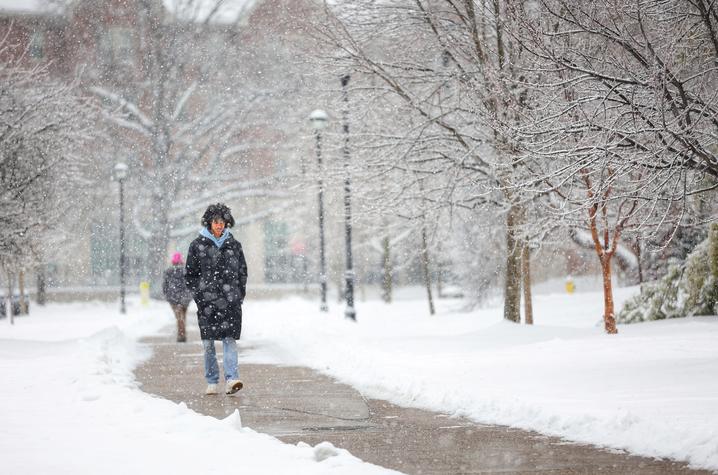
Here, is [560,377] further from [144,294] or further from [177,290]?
[144,294]

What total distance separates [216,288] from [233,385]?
108cm

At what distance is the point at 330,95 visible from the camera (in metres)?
17.8

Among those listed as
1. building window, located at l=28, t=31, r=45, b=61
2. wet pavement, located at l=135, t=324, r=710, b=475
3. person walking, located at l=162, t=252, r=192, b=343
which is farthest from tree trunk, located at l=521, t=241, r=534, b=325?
building window, located at l=28, t=31, r=45, b=61

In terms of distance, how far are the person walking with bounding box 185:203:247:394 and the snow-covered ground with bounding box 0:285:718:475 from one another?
1.10 metres

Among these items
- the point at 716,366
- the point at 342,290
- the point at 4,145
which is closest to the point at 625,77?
the point at 716,366

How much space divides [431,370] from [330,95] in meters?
8.03

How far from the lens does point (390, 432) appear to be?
7.73 metres

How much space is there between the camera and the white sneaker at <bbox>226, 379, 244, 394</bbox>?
10305 mm

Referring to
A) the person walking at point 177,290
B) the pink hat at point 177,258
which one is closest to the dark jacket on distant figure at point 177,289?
the person walking at point 177,290

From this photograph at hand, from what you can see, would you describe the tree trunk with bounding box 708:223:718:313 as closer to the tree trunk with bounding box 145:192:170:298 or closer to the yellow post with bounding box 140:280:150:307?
the tree trunk with bounding box 145:192:170:298

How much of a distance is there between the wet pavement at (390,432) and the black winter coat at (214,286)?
2.53ft

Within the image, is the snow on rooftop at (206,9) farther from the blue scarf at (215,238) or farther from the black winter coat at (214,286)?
the black winter coat at (214,286)

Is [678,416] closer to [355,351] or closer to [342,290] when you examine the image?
[355,351]

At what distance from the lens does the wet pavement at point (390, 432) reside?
6.23 meters
